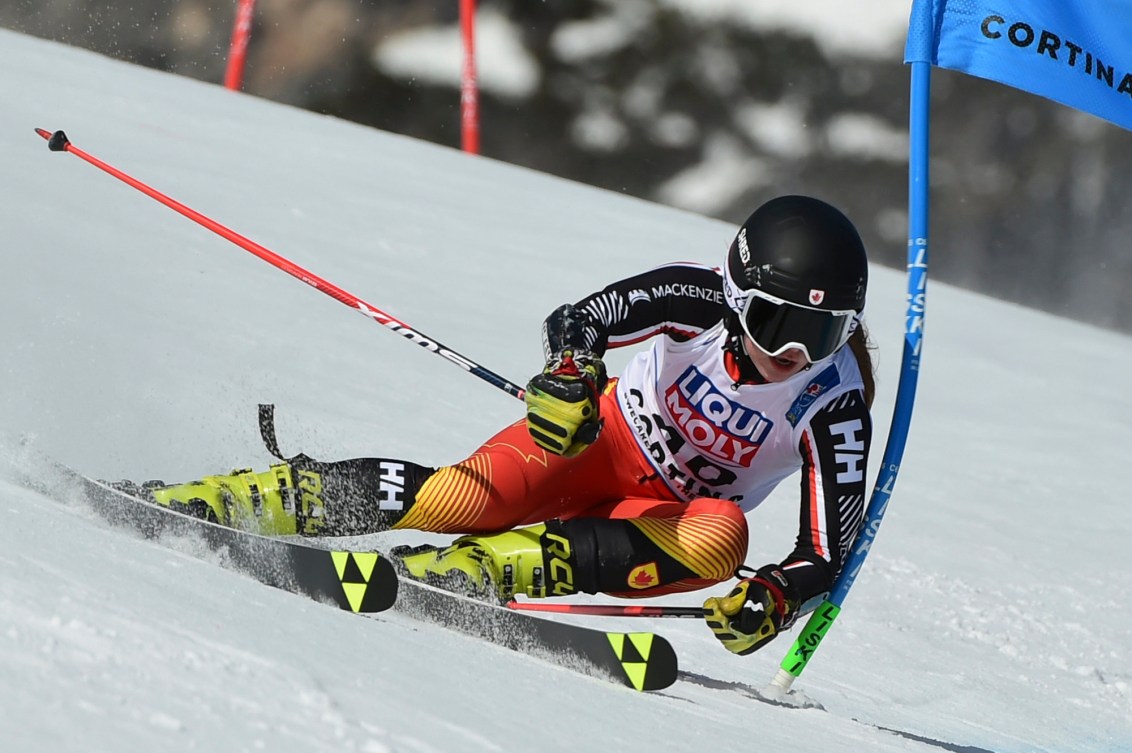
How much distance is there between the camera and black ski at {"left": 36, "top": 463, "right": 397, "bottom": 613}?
236 cm

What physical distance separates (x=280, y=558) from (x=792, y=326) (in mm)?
1020

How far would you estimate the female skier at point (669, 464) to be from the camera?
8.86ft

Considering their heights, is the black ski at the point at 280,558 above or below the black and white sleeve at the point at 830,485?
below

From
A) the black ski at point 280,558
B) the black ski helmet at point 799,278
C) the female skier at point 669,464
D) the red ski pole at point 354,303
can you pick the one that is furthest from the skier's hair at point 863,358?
the black ski at point 280,558

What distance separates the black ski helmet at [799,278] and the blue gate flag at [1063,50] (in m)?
0.68

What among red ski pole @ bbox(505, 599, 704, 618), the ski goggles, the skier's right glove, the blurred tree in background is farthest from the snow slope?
the blurred tree in background

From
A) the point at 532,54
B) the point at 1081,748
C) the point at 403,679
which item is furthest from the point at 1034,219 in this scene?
the point at 403,679

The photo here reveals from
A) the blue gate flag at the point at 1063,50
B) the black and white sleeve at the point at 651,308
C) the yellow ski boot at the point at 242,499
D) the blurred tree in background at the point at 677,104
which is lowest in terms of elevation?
the yellow ski boot at the point at 242,499

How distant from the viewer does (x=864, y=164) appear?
39.8 ft

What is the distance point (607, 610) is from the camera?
9.37 feet

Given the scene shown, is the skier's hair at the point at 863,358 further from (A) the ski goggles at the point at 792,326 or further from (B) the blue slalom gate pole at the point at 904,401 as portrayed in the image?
(A) the ski goggles at the point at 792,326

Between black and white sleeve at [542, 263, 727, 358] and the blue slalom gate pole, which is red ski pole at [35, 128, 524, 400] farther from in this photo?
the blue slalom gate pole

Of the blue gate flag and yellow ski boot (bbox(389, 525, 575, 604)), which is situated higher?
the blue gate flag

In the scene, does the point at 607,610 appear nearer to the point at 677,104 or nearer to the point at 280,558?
the point at 280,558
